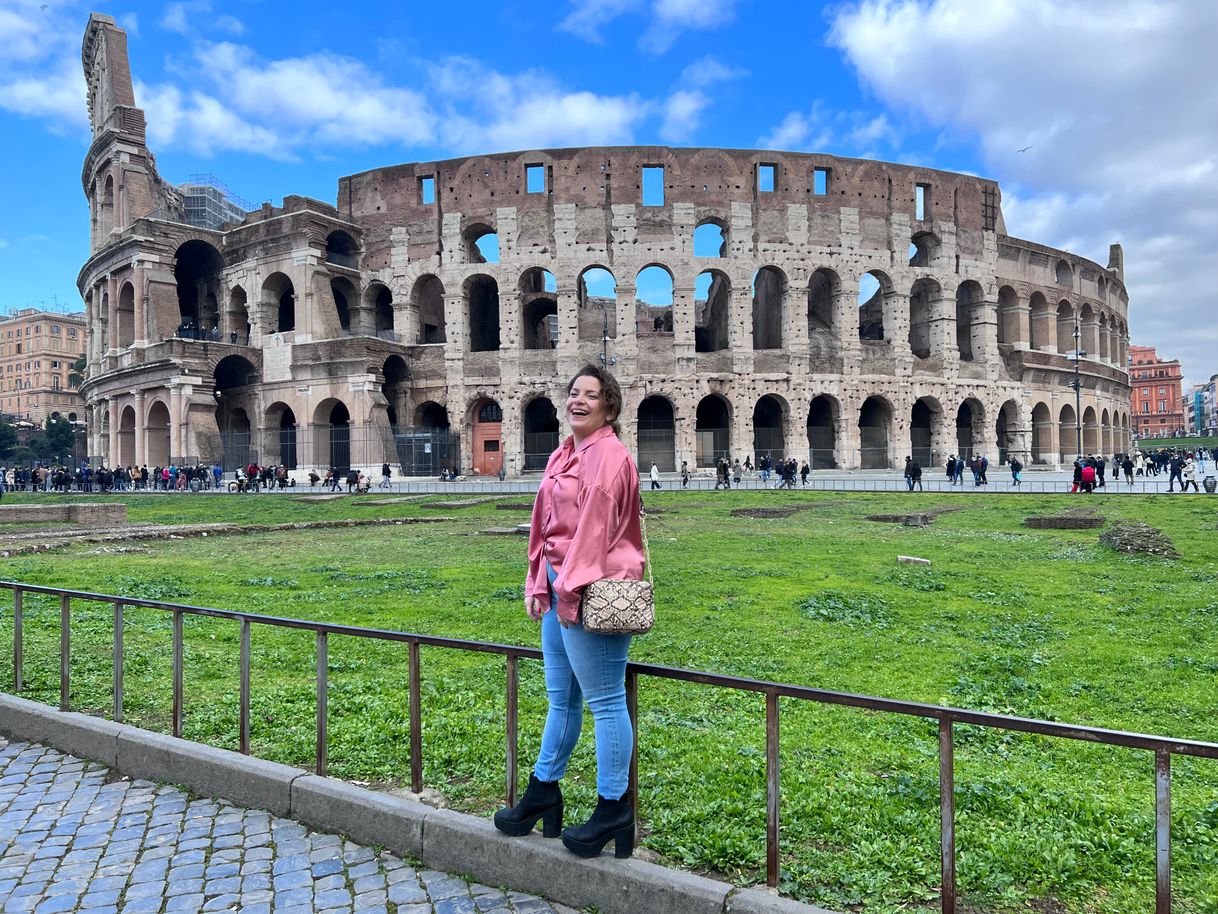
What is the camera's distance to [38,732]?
15.3 ft

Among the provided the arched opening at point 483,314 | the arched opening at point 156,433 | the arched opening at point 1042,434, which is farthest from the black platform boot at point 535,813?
the arched opening at point 1042,434

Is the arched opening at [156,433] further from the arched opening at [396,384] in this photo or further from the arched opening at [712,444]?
the arched opening at [712,444]

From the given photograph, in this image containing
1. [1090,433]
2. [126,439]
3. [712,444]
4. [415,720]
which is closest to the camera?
[415,720]

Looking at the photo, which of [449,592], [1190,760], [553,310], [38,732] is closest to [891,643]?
[1190,760]

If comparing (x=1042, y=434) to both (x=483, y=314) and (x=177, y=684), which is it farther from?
(x=177, y=684)

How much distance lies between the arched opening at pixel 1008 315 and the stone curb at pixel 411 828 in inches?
1916

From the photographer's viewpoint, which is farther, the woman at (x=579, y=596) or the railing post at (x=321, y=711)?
the railing post at (x=321, y=711)

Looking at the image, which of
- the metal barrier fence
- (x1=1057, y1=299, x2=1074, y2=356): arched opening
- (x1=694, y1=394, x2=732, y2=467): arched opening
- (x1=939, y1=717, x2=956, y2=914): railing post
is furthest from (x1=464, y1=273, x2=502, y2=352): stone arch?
(x1=939, y1=717, x2=956, y2=914): railing post

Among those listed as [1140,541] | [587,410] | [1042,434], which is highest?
[1042,434]

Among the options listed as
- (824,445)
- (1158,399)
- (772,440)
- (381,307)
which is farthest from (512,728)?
(1158,399)

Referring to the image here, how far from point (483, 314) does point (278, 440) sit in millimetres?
12953

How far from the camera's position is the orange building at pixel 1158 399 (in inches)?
4872

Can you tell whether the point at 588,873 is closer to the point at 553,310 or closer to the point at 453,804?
the point at 453,804

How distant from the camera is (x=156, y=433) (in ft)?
128
